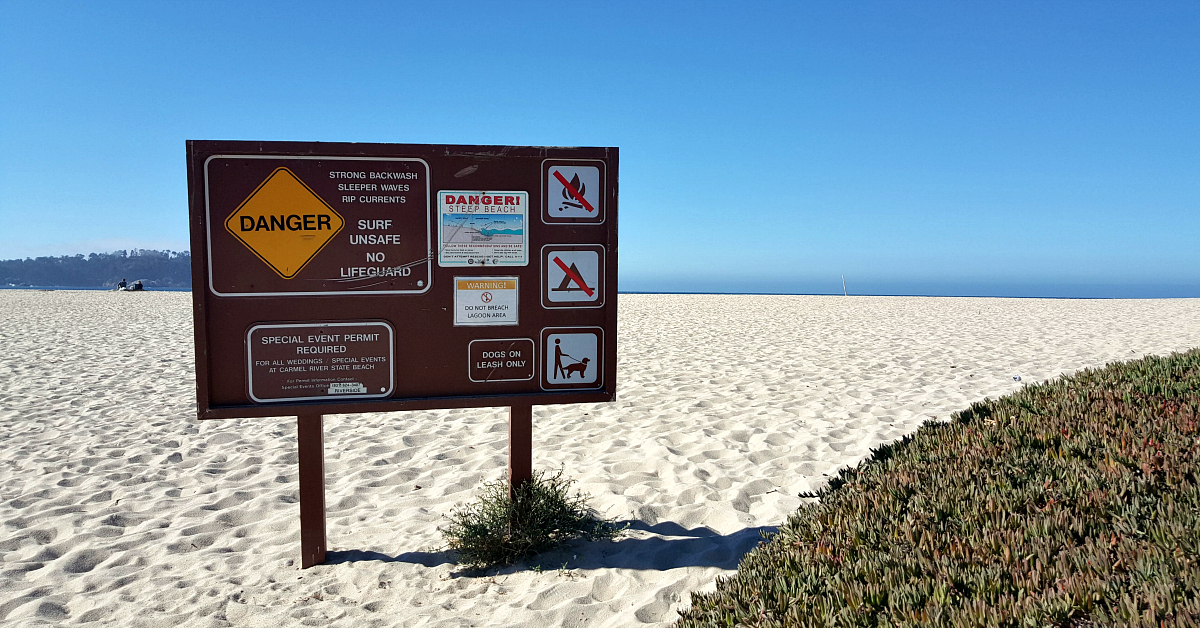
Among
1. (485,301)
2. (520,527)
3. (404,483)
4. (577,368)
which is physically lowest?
(404,483)

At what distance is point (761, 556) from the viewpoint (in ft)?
8.43

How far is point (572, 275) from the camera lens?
12.5 ft

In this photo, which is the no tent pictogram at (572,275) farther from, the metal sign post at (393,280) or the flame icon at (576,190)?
the flame icon at (576,190)

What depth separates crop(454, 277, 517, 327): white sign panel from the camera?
370 cm

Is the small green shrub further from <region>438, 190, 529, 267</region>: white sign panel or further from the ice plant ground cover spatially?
the ice plant ground cover

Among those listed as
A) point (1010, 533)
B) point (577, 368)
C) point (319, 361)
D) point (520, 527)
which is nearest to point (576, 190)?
point (577, 368)

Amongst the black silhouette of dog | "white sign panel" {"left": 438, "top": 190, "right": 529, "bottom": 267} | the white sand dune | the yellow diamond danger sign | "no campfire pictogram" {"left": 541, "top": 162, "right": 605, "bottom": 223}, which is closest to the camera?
the white sand dune

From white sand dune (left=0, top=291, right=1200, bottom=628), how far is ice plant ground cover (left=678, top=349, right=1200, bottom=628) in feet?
3.50

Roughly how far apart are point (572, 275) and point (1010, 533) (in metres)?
2.42

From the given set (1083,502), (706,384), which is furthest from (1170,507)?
(706,384)

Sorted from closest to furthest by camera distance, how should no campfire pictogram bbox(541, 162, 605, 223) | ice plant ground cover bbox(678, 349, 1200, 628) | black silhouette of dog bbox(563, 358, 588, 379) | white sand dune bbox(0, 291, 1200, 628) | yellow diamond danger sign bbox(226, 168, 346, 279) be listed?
ice plant ground cover bbox(678, 349, 1200, 628) < white sand dune bbox(0, 291, 1200, 628) < yellow diamond danger sign bbox(226, 168, 346, 279) < no campfire pictogram bbox(541, 162, 605, 223) < black silhouette of dog bbox(563, 358, 588, 379)

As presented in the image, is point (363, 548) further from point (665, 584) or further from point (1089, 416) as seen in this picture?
point (1089, 416)

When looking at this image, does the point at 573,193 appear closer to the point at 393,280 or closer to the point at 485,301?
the point at 485,301

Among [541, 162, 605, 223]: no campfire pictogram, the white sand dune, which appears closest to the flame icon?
[541, 162, 605, 223]: no campfire pictogram
